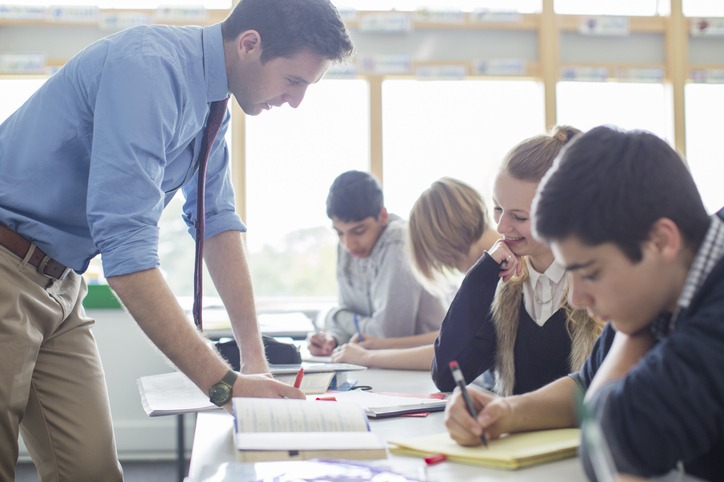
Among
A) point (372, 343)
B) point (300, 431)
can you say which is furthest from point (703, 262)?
point (372, 343)

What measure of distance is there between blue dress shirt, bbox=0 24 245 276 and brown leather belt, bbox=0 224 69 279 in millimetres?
14

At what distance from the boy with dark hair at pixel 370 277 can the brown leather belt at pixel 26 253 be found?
121 cm

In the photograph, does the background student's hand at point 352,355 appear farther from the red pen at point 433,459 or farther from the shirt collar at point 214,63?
the red pen at point 433,459

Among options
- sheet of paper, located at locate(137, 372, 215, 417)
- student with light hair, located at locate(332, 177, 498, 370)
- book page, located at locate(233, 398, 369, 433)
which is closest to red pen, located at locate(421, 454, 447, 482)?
book page, located at locate(233, 398, 369, 433)

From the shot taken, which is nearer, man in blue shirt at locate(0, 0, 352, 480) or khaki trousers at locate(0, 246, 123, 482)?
man in blue shirt at locate(0, 0, 352, 480)

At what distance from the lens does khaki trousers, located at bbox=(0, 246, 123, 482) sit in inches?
56.2

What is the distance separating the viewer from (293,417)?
117cm

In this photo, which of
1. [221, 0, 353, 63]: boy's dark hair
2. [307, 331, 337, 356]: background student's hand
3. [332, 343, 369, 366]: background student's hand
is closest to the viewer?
[221, 0, 353, 63]: boy's dark hair

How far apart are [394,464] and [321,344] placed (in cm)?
154

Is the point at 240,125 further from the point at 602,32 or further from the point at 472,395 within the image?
the point at 472,395

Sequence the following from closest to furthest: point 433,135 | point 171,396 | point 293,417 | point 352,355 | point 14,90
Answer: point 293,417 → point 171,396 → point 352,355 → point 14,90 → point 433,135

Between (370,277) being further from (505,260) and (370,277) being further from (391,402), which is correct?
(391,402)

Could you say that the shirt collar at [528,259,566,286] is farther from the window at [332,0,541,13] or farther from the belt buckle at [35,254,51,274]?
the window at [332,0,541,13]

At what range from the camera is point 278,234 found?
418 centimetres
